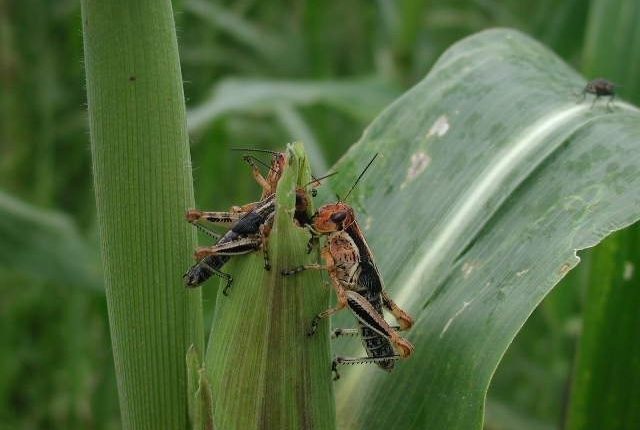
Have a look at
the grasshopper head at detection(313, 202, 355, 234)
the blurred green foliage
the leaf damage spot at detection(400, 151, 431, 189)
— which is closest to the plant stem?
the grasshopper head at detection(313, 202, 355, 234)

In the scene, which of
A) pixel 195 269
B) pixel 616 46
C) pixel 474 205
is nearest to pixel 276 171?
pixel 195 269

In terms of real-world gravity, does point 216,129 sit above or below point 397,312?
above

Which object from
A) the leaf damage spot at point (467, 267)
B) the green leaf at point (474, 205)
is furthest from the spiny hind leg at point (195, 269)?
the leaf damage spot at point (467, 267)

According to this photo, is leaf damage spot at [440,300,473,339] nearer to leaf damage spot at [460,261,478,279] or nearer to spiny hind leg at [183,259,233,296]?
leaf damage spot at [460,261,478,279]

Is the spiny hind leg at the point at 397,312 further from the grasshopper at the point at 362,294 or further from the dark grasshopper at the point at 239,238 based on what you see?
the dark grasshopper at the point at 239,238

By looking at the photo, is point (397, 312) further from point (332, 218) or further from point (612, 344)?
point (612, 344)
